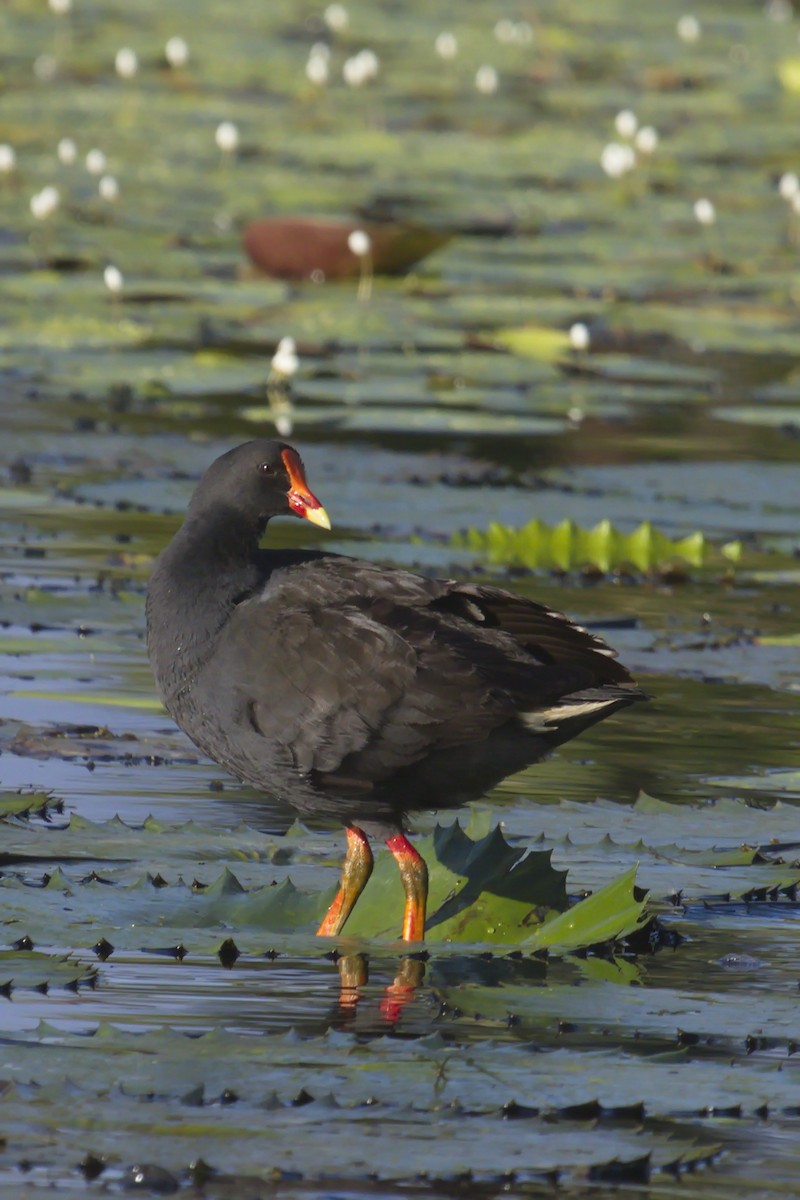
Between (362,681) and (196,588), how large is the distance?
44 cm

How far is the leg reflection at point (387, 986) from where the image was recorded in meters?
4.35

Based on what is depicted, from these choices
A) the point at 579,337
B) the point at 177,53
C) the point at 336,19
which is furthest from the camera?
the point at 336,19

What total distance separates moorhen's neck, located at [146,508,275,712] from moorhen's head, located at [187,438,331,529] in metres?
0.02

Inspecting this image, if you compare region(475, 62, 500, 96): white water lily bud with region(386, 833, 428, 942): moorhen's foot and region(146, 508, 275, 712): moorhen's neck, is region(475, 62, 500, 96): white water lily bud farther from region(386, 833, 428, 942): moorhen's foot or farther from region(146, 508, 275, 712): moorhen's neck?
region(386, 833, 428, 942): moorhen's foot

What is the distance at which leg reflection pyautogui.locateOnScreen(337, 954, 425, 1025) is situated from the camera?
435cm

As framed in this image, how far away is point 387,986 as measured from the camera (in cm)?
452

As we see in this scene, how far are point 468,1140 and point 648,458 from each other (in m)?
7.62

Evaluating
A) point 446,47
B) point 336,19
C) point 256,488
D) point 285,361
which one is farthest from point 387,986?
point 336,19

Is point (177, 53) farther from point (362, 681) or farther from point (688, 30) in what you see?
point (362, 681)

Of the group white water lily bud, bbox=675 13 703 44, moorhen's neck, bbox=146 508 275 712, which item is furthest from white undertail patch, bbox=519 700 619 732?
white water lily bud, bbox=675 13 703 44

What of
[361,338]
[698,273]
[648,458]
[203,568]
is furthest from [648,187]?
[203,568]

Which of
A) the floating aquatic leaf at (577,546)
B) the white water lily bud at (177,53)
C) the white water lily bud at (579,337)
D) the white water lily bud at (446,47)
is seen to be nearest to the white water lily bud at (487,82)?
the white water lily bud at (446,47)

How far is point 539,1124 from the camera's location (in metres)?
3.64

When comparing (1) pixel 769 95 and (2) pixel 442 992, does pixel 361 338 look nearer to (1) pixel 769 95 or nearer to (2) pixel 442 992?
(2) pixel 442 992
